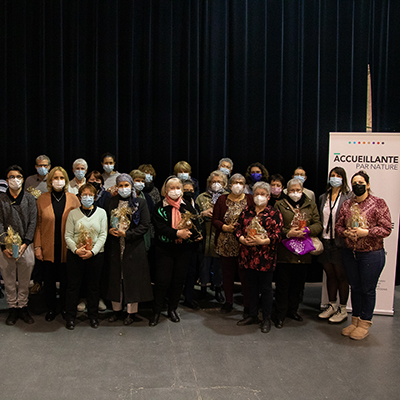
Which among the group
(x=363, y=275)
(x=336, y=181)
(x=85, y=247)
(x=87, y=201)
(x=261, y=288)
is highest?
(x=336, y=181)

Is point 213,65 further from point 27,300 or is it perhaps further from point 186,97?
point 27,300

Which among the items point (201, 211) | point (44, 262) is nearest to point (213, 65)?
point (201, 211)

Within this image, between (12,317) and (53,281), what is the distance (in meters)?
0.54

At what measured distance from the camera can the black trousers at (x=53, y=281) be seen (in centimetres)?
402

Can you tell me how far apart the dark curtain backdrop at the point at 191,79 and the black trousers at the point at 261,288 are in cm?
252

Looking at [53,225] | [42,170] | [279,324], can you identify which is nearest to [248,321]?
[279,324]

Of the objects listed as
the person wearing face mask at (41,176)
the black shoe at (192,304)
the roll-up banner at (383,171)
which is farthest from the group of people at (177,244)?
the person wearing face mask at (41,176)

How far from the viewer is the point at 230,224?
160 inches

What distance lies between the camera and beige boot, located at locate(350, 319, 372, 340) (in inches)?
145

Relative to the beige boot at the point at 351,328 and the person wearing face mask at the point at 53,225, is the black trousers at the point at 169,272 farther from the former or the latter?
the beige boot at the point at 351,328

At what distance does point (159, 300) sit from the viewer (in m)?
4.02

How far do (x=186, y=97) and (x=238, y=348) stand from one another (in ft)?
13.2

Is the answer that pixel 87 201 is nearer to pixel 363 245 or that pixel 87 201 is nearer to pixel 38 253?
pixel 38 253

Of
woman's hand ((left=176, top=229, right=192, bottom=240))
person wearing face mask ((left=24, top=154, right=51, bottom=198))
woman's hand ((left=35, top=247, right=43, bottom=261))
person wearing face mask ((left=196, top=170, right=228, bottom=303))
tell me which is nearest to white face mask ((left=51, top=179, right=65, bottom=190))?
woman's hand ((left=35, top=247, right=43, bottom=261))
